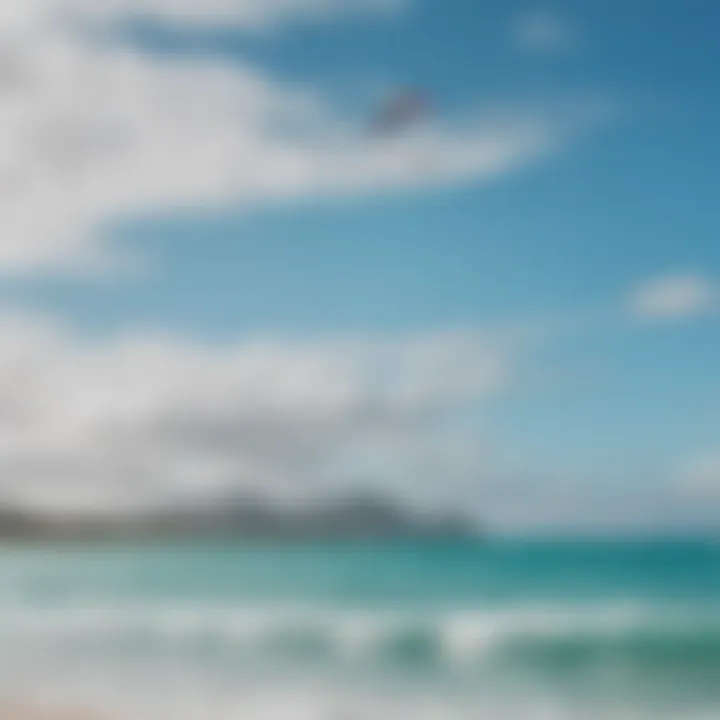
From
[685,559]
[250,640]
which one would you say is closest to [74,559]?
[685,559]

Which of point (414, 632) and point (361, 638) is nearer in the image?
point (361, 638)

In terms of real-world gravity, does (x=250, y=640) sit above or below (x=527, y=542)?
below

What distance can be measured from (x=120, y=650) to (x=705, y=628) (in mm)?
4574

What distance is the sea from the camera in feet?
21.7

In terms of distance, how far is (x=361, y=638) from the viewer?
9781 millimetres

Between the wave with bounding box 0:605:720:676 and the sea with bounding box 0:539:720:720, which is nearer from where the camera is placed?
the sea with bounding box 0:539:720:720

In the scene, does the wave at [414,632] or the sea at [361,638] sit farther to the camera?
the wave at [414,632]

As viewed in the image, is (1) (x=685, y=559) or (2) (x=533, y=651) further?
(1) (x=685, y=559)

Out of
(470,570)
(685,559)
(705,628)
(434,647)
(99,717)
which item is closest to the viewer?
(99,717)

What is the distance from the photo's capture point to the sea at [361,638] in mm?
6613

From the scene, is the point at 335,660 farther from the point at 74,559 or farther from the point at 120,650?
the point at 74,559

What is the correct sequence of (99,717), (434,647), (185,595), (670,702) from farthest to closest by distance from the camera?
1. (185,595)
2. (434,647)
3. (670,702)
4. (99,717)

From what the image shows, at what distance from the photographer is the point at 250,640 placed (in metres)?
9.59

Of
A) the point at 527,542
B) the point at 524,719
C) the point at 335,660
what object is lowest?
the point at 524,719
